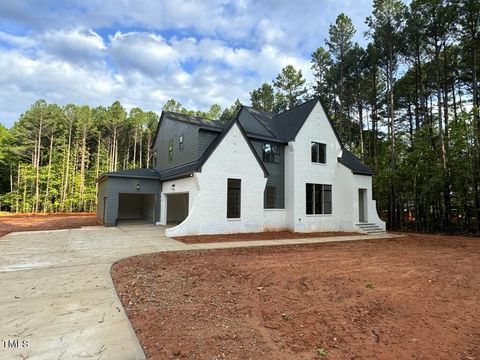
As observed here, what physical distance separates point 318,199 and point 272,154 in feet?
13.9

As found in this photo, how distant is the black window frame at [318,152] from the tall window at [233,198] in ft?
19.1

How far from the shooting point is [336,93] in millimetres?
27656

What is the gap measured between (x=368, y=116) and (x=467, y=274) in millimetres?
25641

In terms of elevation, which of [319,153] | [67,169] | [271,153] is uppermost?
[67,169]

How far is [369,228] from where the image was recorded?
17.3m

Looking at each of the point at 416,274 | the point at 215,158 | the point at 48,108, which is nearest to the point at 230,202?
the point at 215,158

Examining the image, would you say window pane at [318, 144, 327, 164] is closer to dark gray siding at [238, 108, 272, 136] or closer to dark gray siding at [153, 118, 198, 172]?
dark gray siding at [238, 108, 272, 136]

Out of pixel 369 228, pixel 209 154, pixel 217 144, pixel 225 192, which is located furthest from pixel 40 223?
pixel 369 228

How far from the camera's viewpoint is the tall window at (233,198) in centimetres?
1438

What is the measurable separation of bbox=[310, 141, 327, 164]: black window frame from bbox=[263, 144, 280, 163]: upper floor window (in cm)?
232

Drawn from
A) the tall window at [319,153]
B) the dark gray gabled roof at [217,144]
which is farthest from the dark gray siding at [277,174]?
the tall window at [319,153]

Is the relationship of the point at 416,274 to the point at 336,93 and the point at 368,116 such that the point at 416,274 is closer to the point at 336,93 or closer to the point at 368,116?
the point at 336,93

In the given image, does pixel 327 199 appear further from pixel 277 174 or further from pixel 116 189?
pixel 116 189

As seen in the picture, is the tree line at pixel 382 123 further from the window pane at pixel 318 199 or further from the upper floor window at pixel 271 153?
the upper floor window at pixel 271 153
